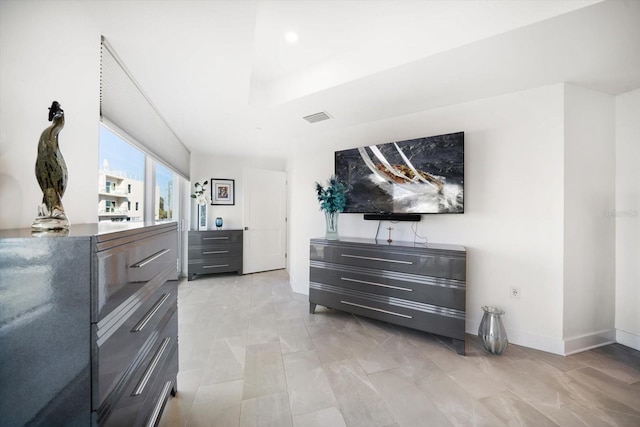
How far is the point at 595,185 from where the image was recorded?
220 centimetres

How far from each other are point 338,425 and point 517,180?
7.97 feet

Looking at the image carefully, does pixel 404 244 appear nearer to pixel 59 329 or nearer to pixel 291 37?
pixel 291 37

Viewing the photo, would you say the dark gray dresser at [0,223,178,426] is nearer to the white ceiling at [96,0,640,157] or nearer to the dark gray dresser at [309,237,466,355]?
the white ceiling at [96,0,640,157]

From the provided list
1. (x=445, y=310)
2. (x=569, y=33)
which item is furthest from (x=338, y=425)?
(x=569, y=33)

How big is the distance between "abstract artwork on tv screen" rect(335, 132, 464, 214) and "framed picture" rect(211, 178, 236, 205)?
2.66 m

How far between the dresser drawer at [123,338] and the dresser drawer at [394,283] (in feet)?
Answer: 5.57

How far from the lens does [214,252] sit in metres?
4.32

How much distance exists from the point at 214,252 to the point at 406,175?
347cm

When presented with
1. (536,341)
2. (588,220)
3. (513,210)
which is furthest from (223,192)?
(588,220)

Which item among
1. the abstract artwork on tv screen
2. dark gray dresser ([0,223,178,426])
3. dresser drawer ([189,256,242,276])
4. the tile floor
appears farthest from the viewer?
dresser drawer ([189,256,242,276])

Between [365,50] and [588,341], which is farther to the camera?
[588,341]

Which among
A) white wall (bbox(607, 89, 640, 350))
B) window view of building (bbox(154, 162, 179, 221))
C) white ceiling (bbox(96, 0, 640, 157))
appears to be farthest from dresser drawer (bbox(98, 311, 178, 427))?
white wall (bbox(607, 89, 640, 350))

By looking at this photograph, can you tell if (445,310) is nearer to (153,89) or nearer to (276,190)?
(153,89)

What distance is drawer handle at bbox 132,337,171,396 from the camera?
39.0 inches
